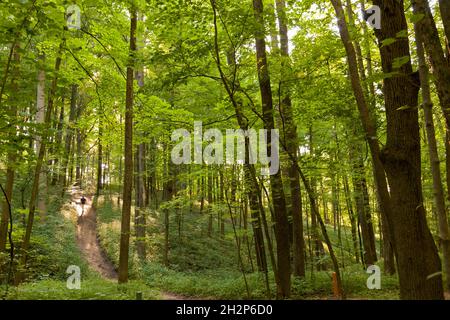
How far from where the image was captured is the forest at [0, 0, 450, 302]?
12.3ft

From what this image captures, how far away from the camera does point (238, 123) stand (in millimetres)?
7234

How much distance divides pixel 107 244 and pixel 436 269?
17879 mm

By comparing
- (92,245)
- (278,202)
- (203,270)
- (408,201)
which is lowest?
(203,270)

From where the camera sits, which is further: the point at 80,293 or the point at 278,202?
the point at 278,202

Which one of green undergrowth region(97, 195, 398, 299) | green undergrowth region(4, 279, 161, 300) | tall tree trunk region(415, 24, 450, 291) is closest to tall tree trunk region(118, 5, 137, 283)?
green undergrowth region(4, 279, 161, 300)

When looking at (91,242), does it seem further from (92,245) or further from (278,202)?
(278,202)

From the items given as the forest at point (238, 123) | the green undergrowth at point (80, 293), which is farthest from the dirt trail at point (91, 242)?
the green undergrowth at point (80, 293)

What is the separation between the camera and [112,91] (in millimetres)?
10023

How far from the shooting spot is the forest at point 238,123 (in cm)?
376

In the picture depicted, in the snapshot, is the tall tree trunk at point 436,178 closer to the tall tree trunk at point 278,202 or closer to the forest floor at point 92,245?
the tall tree trunk at point 278,202

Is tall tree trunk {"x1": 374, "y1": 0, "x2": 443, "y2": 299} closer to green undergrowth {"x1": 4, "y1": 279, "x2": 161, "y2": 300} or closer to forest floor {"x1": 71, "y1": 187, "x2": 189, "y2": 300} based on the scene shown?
green undergrowth {"x1": 4, "y1": 279, "x2": 161, "y2": 300}

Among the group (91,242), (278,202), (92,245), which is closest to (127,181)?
(278,202)

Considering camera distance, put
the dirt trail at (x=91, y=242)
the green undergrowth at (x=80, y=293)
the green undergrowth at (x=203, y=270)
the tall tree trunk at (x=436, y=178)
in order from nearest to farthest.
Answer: the tall tree trunk at (x=436, y=178) → the green undergrowth at (x=80, y=293) → the green undergrowth at (x=203, y=270) → the dirt trail at (x=91, y=242)
